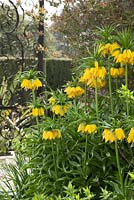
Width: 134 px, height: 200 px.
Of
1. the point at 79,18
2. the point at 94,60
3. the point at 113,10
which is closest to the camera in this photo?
the point at 94,60

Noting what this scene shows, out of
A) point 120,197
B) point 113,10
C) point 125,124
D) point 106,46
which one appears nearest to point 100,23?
point 113,10

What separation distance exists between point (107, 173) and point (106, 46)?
79cm

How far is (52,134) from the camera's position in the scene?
98.3 inches

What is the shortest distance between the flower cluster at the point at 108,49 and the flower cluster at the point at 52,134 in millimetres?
570

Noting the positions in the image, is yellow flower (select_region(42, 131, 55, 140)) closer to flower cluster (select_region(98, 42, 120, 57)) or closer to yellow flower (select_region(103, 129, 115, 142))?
yellow flower (select_region(103, 129, 115, 142))

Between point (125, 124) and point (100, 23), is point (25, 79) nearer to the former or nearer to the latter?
point (125, 124)

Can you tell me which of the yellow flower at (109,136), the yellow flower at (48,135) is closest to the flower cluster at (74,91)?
the yellow flower at (48,135)

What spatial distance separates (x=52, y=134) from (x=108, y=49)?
64 cm

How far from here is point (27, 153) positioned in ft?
9.61

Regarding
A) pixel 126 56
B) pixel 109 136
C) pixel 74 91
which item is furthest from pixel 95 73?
pixel 109 136

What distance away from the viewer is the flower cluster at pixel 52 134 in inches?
97.9

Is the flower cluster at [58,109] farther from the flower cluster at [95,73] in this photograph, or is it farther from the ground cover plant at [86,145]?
the flower cluster at [95,73]

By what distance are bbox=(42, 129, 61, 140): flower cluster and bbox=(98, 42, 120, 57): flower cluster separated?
57cm

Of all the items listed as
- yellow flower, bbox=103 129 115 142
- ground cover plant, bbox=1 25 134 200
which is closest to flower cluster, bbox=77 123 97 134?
ground cover plant, bbox=1 25 134 200
